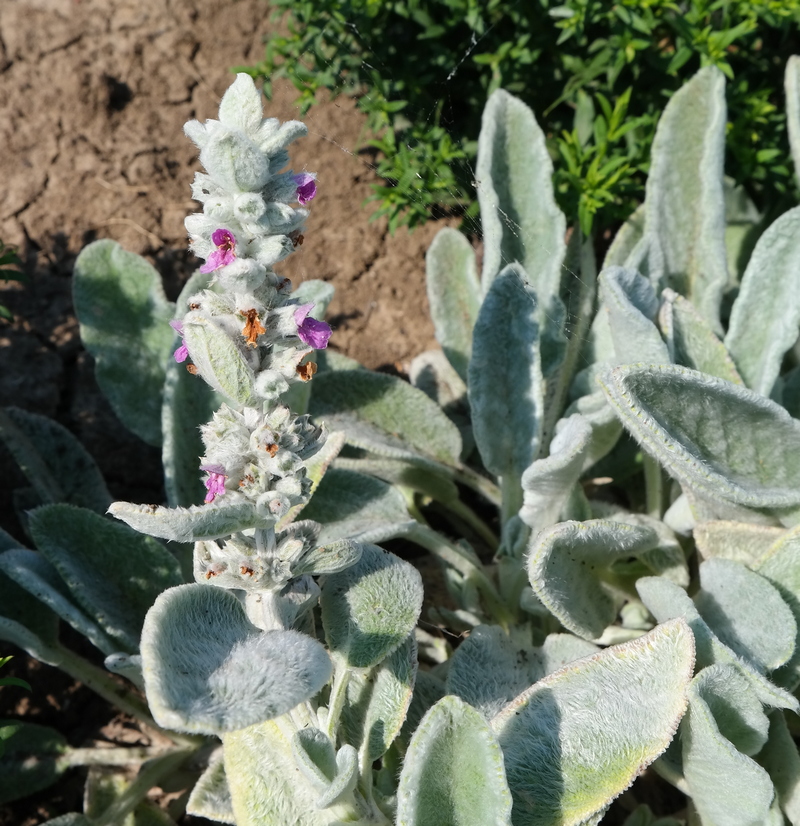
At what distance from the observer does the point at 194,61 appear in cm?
299

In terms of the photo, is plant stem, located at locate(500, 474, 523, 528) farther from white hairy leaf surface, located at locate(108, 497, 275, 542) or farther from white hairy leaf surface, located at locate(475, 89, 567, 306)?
white hairy leaf surface, located at locate(108, 497, 275, 542)

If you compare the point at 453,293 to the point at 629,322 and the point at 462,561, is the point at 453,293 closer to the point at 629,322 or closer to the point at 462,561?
the point at 629,322

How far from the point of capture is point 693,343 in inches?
82.2

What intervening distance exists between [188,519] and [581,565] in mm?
1004

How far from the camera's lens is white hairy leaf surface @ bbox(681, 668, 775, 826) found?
55.2 inches

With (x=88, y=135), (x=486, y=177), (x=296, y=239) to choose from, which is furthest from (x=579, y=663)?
(x=88, y=135)

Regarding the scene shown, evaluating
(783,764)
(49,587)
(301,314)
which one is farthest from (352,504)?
(783,764)

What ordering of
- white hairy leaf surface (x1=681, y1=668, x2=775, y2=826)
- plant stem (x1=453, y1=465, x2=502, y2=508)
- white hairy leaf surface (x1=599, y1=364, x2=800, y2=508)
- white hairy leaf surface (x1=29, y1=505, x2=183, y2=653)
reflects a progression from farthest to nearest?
plant stem (x1=453, y1=465, x2=502, y2=508) → white hairy leaf surface (x1=29, y1=505, x2=183, y2=653) → white hairy leaf surface (x1=599, y1=364, x2=800, y2=508) → white hairy leaf surface (x1=681, y1=668, x2=775, y2=826)

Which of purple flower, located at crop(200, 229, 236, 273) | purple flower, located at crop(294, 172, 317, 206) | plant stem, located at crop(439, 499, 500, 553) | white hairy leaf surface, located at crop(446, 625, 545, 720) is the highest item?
purple flower, located at crop(294, 172, 317, 206)

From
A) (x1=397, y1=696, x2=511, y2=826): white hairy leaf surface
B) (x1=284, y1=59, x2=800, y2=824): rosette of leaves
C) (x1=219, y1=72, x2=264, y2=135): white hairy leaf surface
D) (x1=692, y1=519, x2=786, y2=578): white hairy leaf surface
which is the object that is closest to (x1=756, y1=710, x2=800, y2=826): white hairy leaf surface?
(x1=284, y1=59, x2=800, y2=824): rosette of leaves

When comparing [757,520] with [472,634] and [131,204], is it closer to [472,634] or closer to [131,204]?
[472,634]

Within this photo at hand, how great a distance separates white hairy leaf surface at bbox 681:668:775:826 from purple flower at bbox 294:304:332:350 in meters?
0.82

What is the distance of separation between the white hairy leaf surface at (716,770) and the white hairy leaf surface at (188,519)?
79 centimetres

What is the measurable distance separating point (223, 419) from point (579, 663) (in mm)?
742
